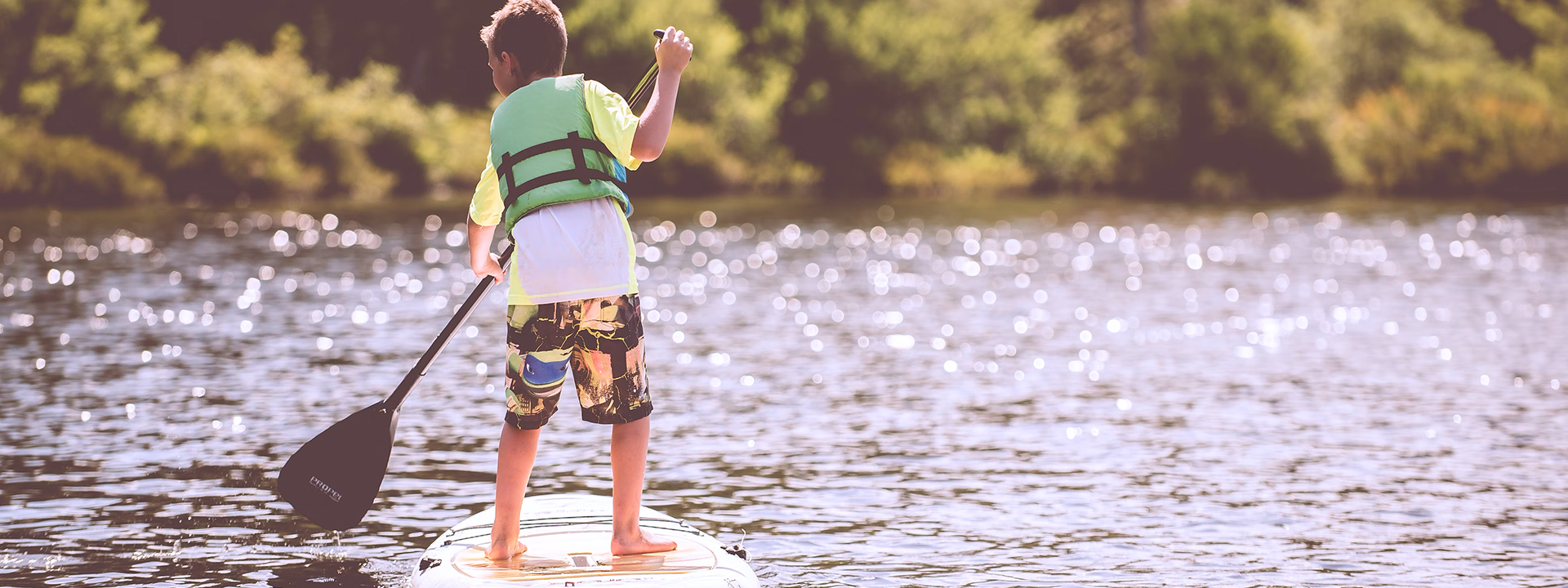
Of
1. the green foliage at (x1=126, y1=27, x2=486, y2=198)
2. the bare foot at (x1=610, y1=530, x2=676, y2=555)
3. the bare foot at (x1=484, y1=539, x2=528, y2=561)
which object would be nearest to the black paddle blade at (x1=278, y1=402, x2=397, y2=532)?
the bare foot at (x1=484, y1=539, x2=528, y2=561)

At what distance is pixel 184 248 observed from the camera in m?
32.3

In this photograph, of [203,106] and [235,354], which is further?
[203,106]

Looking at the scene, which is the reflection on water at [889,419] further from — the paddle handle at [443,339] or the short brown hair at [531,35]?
the short brown hair at [531,35]

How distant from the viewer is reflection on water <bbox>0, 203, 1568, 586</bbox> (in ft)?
28.6

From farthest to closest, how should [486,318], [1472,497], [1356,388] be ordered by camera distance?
1. [486,318]
2. [1356,388]
3. [1472,497]

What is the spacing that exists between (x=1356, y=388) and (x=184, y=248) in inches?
925

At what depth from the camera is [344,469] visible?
7602 millimetres

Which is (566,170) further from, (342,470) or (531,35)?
(342,470)

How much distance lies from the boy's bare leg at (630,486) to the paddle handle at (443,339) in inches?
30.5

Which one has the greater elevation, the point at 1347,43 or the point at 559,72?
the point at 1347,43

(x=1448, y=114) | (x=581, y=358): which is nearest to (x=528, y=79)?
(x=581, y=358)

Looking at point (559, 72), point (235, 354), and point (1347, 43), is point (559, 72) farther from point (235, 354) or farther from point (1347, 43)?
point (1347, 43)

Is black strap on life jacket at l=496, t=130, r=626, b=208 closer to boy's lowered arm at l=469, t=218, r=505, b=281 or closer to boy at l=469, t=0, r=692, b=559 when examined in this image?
boy at l=469, t=0, r=692, b=559

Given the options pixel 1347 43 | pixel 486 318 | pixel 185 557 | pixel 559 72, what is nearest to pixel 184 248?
pixel 486 318
